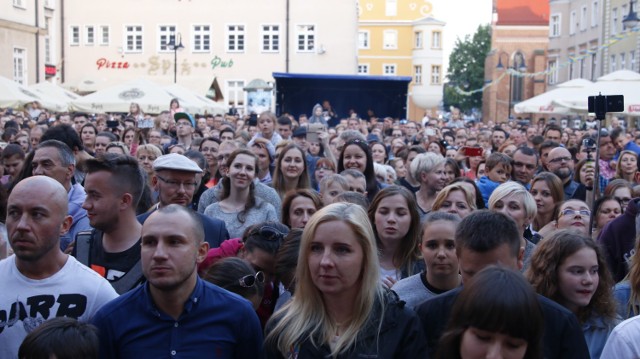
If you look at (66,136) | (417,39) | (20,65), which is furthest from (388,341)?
(417,39)

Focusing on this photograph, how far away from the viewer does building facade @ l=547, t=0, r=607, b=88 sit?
171 ft

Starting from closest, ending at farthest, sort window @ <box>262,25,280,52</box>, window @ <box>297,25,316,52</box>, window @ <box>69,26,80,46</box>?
window @ <box>297,25,316,52</box>
window @ <box>262,25,280,52</box>
window @ <box>69,26,80,46</box>

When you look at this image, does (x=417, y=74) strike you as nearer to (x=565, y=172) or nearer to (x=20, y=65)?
(x=20, y=65)

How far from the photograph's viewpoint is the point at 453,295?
13.5 feet

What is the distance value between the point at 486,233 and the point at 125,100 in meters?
23.3

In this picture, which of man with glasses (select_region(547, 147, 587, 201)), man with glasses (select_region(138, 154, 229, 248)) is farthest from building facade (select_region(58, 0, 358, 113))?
man with glasses (select_region(138, 154, 229, 248))

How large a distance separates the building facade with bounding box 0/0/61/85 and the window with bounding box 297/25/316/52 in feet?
63.1

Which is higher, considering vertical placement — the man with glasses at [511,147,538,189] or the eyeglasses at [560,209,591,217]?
the man with glasses at [511,147,538,189]

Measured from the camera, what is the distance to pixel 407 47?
8375 cm

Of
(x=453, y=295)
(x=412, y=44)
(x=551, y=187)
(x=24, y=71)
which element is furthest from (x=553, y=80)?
(x=453, y=295)

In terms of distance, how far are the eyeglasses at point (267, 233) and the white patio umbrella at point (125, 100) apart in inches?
830

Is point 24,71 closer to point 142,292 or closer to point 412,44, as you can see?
point 142,292

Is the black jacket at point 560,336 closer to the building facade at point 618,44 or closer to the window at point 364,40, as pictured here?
the building facade at point 618,44

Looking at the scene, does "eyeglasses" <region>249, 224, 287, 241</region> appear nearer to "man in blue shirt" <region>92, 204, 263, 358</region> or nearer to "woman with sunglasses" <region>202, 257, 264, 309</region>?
"woman with sunglasses" <region>202, 257, 264, 309</region>
